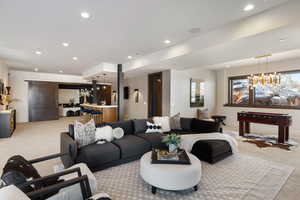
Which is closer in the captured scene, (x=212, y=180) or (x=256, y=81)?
(x=212, y=180)

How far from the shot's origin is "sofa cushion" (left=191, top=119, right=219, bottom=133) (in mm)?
4043

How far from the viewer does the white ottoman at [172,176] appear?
202cm

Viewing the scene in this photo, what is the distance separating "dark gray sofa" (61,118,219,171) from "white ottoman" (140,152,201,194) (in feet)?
3.03

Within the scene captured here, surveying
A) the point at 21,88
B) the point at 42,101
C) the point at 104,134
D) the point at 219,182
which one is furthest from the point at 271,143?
the point at 21,88

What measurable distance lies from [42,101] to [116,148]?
808 cm

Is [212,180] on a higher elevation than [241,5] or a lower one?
lower

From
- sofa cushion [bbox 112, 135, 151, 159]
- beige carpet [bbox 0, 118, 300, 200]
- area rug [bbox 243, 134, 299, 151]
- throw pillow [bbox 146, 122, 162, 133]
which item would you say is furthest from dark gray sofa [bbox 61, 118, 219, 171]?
area rug [bbox 243, 134, 299, 151]

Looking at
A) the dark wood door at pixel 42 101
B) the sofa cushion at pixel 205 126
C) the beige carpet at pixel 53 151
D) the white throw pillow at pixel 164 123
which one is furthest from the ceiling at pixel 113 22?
the dark wood door at pixel 42 101

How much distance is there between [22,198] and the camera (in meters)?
1.04

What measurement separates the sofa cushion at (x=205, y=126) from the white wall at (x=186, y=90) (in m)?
1.73

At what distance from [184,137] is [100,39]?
10.6ft

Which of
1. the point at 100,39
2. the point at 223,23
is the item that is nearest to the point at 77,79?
the point at 100,39

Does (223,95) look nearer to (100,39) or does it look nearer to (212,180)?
Result: (212,180)

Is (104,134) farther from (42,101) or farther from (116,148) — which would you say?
(42,101)
